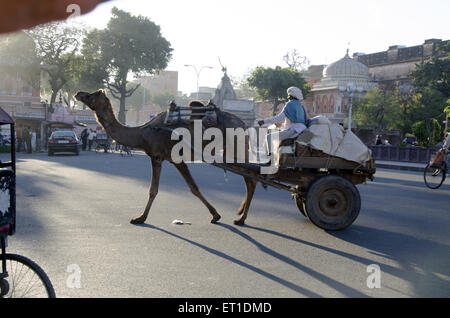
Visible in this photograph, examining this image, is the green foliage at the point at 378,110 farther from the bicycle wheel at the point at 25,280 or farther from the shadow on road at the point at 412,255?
the bicycle wheel at the point at 25,280

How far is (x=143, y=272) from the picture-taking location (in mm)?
5098

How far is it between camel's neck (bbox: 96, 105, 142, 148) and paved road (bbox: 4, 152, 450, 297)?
132 cm

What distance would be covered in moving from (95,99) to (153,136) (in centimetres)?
115

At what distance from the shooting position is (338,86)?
62.6 meters

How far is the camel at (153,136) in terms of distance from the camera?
8.24 meters

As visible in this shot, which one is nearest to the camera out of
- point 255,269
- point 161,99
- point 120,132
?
point 255,269

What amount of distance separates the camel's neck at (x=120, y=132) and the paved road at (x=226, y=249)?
Result: 132 cm

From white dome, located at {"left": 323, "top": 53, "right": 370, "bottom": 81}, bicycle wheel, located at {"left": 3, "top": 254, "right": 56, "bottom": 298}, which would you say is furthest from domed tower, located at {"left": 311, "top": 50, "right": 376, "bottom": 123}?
bicycle wheel, located at {"left": 3, "top": 254, "right": 56, "bottom": 298}

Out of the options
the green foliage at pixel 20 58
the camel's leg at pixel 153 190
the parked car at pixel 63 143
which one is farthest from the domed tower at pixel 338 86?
the camel's leg at pixel 153 190

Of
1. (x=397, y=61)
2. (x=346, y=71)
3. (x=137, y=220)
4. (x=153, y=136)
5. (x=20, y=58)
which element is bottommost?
(x=137, y=220)

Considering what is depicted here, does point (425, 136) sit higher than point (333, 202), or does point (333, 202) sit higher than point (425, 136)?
point (425, 136)

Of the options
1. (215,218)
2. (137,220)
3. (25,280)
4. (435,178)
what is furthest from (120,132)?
(435,178)

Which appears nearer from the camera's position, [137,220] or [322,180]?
[322,180]

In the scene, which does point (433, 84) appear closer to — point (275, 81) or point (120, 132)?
point (275, 81)
